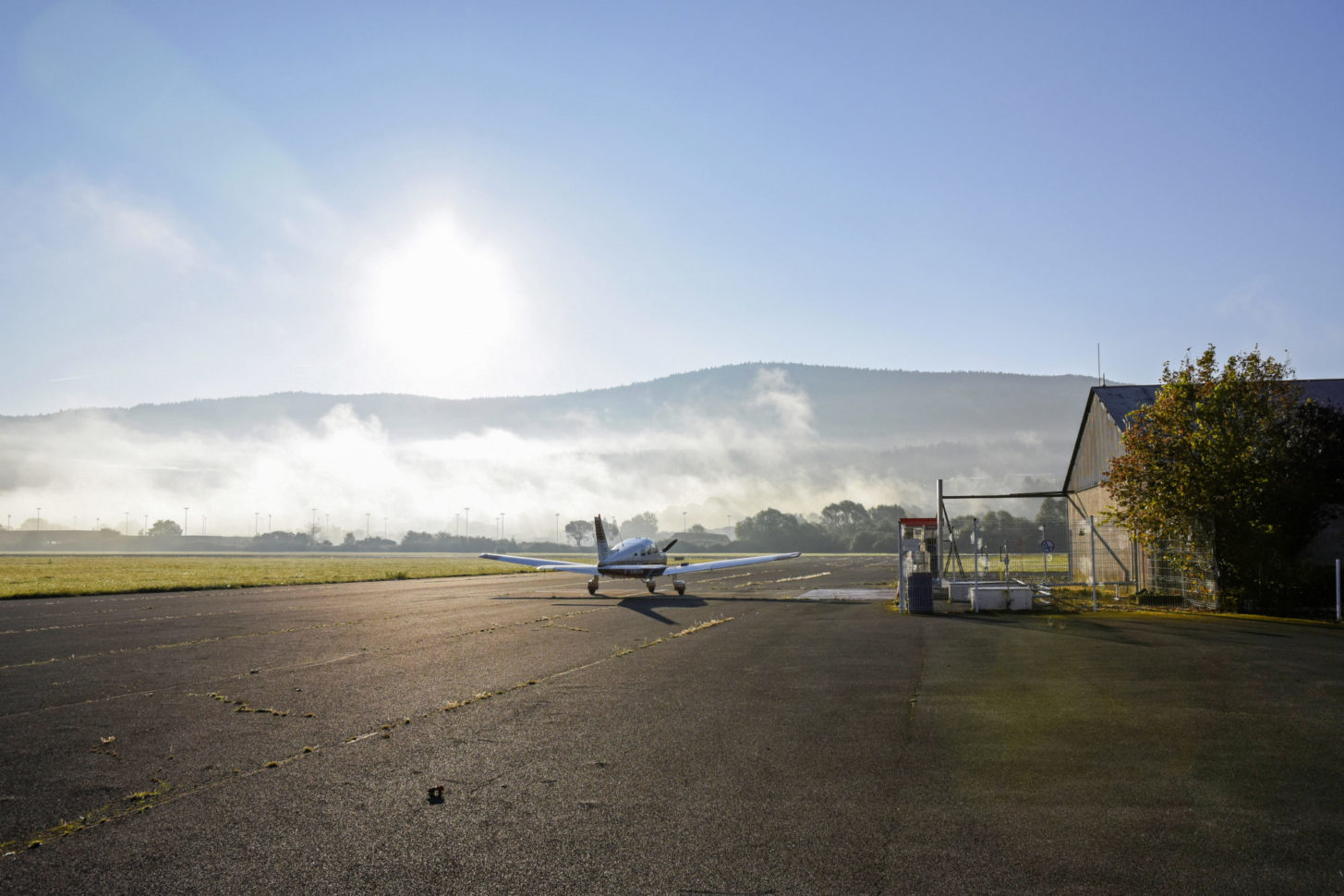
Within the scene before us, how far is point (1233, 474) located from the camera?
25812 millimetres

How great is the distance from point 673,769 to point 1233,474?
24849 mm

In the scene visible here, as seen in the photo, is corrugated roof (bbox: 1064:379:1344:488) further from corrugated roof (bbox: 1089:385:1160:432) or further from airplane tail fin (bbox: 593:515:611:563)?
airplane tail fin (bbox: 593:515:611:563)

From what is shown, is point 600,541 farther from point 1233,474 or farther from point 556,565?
point 1233,474

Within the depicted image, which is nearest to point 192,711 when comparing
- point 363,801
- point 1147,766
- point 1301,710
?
point 363,801

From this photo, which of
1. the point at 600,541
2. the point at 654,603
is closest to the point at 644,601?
the point at 654,603

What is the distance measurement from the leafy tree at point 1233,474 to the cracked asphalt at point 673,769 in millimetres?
9425

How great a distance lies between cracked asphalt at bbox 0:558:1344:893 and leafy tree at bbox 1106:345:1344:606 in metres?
9.43

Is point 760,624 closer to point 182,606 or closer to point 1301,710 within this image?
point 1301,710

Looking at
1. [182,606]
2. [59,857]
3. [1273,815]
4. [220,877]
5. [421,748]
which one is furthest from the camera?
[182,606]

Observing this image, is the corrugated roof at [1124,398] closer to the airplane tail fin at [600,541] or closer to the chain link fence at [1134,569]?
the chain link fence at [1134,569]

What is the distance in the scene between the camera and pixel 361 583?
46.7 metres

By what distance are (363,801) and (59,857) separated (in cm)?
207

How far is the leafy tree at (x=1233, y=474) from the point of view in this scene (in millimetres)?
25562

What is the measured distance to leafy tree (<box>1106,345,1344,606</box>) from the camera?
83.9 ft
